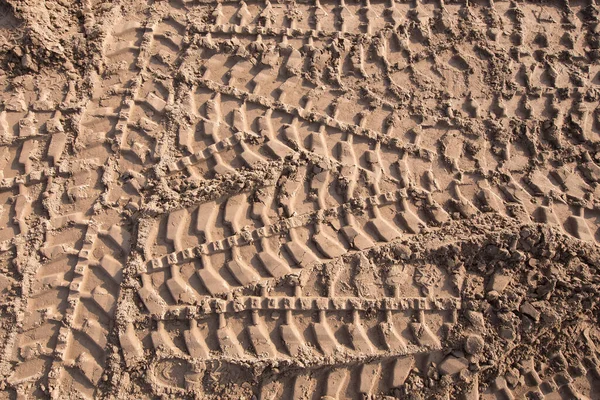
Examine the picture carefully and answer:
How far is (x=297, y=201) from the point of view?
3.09m

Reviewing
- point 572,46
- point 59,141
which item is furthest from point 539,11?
point 59,141

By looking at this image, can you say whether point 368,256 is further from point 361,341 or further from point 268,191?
point 268,191

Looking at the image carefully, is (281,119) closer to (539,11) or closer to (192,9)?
(192,9)

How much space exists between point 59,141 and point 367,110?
226 centimetres

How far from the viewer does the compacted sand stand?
2.79 metres

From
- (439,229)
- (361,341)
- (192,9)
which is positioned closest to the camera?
(361,341)

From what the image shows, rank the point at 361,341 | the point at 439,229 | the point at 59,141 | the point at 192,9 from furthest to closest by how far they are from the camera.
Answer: the point at 192,9, the point at 59,141, the point at 439,229, the point at 361,341

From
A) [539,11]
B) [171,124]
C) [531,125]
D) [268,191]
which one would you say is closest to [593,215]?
[531,125]

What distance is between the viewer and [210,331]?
2812 millimetres

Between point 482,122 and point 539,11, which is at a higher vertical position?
point 539,11

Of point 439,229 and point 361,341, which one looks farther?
point 439,229

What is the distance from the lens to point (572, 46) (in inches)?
151

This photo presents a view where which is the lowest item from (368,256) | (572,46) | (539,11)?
(368,256)

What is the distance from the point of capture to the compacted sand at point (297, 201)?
110 inches
